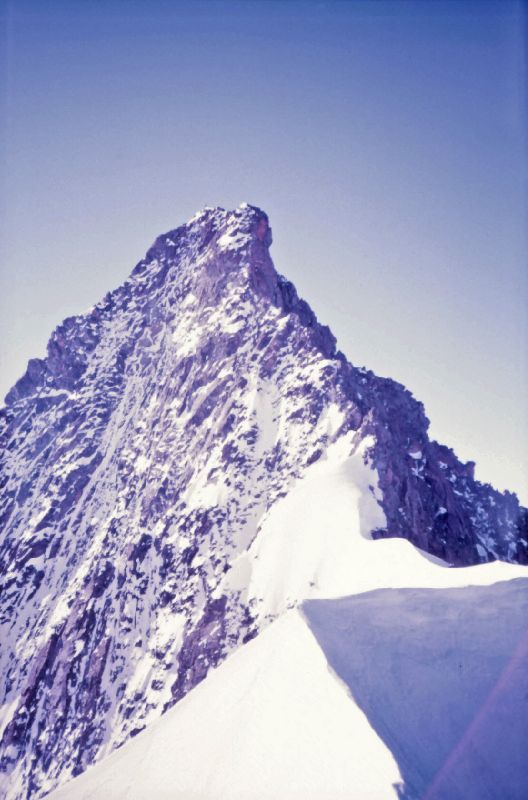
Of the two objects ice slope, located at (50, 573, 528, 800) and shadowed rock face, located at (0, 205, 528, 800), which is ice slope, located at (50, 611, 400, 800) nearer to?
ice slope, located at (50, 573, 528, 800)

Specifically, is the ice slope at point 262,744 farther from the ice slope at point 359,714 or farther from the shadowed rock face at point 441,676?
the shadowed rock face at point 441,676

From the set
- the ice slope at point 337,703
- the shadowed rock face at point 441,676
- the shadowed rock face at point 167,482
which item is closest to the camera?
the ice slope at point 337,703

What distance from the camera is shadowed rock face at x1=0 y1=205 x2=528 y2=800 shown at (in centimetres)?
5431

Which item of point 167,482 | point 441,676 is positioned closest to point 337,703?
point 441,676

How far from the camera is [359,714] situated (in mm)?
12031

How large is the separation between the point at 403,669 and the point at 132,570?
2274 inches

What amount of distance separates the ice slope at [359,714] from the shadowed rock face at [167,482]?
29.6m

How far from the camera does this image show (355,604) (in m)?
17.9

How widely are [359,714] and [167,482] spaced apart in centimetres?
6534

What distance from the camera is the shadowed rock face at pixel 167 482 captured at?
5431 centimetres

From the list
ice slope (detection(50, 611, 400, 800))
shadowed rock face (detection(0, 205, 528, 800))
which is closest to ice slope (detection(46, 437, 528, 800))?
ice slope (detection(50, 611, 400, 800))

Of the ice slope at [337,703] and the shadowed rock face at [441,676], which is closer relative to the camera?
the ice slope at [337,703]

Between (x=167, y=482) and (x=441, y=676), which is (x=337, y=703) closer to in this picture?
(x=441, y=676)

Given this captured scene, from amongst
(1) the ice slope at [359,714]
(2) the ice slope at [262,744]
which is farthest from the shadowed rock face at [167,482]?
(2) the ice slope at [262,744]
